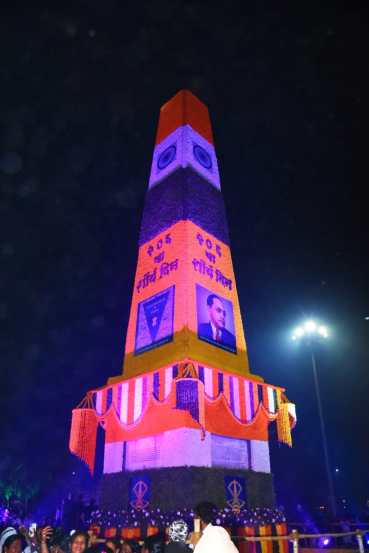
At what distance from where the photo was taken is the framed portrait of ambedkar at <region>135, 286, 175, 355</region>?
53.3 ft

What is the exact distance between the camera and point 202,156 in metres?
22.1

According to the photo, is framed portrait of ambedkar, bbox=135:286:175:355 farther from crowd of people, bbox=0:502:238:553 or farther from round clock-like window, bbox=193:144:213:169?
crowd of people, bbox=0:502:238:553

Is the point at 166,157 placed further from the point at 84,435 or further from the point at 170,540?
the point at 170,540

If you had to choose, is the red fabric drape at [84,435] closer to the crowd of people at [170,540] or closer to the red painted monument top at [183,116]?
the crowd of people at [170,540]

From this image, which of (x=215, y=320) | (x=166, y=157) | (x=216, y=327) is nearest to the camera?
(x=216, y=327)

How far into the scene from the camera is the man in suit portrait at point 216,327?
1608 cm

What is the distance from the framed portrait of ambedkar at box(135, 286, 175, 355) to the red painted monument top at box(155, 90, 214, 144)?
1051cm

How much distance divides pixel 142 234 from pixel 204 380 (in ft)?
29.2

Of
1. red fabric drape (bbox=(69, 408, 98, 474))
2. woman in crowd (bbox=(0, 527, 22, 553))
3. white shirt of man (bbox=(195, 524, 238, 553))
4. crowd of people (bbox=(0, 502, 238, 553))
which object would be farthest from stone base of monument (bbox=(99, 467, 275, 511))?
white shirt of man (bbox=(195, 524, 238, 553))

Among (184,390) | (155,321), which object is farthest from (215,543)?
(155,321)

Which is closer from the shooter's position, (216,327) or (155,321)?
(216,327)

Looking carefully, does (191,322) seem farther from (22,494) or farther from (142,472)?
(22,494)

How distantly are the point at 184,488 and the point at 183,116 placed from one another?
1813 cm

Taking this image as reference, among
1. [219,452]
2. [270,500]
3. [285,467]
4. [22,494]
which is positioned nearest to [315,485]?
[285,467]
